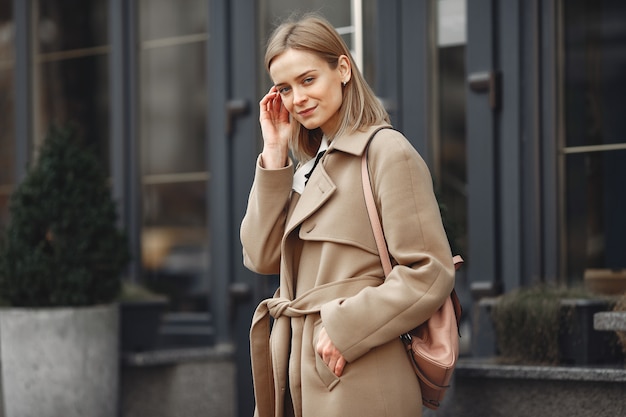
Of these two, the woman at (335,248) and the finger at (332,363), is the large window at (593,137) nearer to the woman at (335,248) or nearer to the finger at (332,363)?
the woman at (335,248)

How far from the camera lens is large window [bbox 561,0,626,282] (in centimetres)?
579

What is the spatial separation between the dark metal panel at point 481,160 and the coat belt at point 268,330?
9.60 ft

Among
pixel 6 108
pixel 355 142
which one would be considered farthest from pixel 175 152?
pixel 355 142

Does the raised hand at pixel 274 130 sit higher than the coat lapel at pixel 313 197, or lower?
higher

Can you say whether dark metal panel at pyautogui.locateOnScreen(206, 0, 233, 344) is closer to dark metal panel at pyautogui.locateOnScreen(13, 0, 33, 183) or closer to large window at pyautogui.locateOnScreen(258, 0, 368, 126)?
large window at pyautogui.locateOnScreen(258, 0, 368, 126)

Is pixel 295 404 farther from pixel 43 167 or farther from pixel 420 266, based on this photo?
pixel 43 167

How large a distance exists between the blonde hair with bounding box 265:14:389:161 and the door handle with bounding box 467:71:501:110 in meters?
2.94

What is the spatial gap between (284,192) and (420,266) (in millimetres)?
554

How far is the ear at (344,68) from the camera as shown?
10.3ft

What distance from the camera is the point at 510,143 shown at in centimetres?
602

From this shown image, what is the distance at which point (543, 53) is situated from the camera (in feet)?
19.6

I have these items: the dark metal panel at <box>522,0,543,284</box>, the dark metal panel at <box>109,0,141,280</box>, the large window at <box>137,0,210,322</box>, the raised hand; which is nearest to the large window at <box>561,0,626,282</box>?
the dark metal panel at <box>522,0,543,284</box>

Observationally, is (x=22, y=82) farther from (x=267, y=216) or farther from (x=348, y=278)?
(x=348, y=278)

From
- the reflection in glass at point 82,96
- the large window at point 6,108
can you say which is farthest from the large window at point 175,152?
the large window at point 6,108
